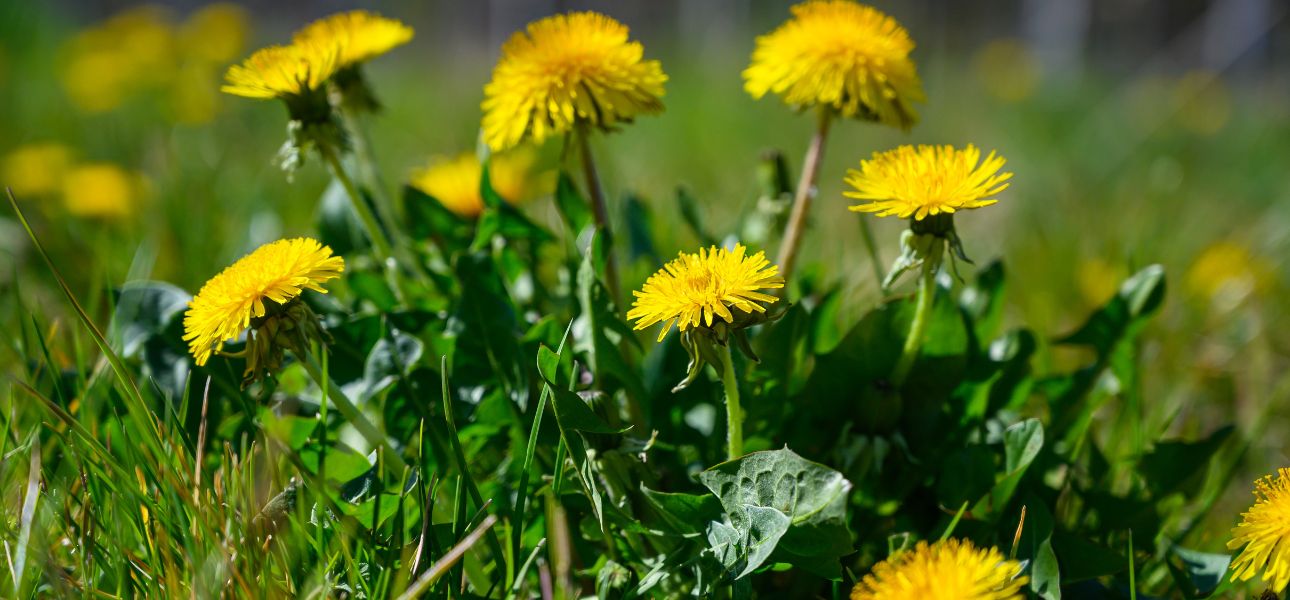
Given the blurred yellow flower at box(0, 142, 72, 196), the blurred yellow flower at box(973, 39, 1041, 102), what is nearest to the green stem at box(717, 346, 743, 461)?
→ the blurred yellow flower at box(0, 142, 72, 196)

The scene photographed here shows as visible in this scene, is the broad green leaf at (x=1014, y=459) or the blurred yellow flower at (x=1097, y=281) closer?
the broad green leaf at (x=1014, y=459)

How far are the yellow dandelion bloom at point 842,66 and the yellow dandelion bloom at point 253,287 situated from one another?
0.52 m

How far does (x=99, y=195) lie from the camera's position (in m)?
2.31

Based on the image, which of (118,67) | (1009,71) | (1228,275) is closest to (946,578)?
(1228,275)

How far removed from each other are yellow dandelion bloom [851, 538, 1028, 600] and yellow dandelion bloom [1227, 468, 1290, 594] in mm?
236

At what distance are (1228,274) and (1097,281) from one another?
1.29 feet

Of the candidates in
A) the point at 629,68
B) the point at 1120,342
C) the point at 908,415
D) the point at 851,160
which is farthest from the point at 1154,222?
the point at 629,68

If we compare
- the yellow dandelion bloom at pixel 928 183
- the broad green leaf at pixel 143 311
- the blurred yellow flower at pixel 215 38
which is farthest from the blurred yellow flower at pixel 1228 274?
the blurred yellow flower at pixel 215 38

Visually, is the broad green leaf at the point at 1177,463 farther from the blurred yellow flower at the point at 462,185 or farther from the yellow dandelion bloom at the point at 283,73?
the yellow dandelion bloom at the point at 283,73

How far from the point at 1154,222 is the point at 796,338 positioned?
1823mm

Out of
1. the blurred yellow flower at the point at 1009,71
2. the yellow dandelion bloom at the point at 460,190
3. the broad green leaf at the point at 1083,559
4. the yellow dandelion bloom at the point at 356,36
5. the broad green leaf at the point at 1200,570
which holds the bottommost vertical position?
the broad green leaf at the point at 1200,570

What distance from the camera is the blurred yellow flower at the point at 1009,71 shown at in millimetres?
5289

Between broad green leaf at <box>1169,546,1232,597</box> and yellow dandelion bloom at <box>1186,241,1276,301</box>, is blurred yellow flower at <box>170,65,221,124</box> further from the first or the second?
broad green leaf at <box>1169,546,1232,597</box>

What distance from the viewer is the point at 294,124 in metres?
1.12
